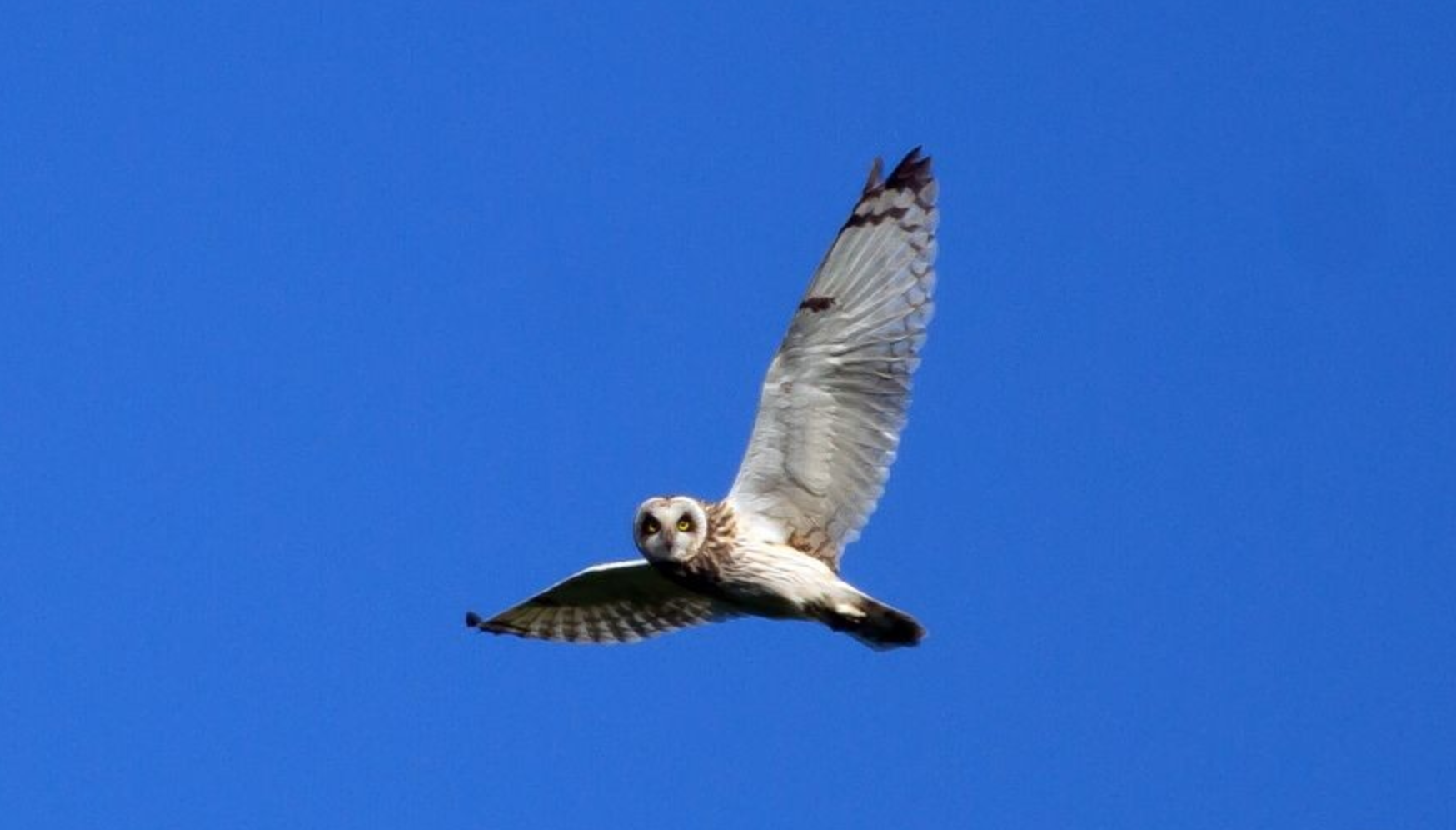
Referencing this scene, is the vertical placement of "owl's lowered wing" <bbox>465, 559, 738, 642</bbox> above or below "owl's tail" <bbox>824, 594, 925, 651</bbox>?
above

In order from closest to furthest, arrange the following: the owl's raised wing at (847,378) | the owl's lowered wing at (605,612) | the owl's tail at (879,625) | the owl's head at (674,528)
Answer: the owl's tail at (879,625)
the owl's head at (674,528)
the owl's raised wing at (847,378)
the owl's lowered wing at (605,612)

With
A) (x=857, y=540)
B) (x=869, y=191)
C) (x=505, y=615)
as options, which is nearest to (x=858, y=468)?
(x=857, y=540)

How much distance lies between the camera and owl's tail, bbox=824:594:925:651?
10250 mm

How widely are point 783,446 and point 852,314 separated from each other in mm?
605

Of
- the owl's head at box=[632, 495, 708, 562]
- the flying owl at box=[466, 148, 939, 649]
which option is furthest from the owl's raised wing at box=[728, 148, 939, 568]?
the owl's head at box=[632, 495, 708, 562]

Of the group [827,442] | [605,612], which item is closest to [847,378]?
[827,442]

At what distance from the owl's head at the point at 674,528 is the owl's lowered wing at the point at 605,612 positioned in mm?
827

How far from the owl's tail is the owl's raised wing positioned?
1.54ft

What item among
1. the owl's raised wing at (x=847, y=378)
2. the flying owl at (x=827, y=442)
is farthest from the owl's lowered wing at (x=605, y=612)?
the owl's raised wing at (x=847, y=378)

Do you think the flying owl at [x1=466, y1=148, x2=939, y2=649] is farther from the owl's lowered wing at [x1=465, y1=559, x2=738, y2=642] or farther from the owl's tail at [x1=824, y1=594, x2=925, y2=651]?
the owl's lowered wing at [x1=465, y1=559, x2=738, y2=642]

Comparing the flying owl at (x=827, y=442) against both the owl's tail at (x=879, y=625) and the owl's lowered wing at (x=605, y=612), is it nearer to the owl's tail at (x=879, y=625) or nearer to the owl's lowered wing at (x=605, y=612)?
the owl's tail at (x=879, y=625)

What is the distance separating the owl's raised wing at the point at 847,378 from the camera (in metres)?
10.6

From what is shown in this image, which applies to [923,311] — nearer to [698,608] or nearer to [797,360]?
[797,360]

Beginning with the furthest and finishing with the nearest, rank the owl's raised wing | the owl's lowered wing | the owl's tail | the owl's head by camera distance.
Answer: the owl's lowered wing → the owl's raised wing → the owl's head → the owl's tail
